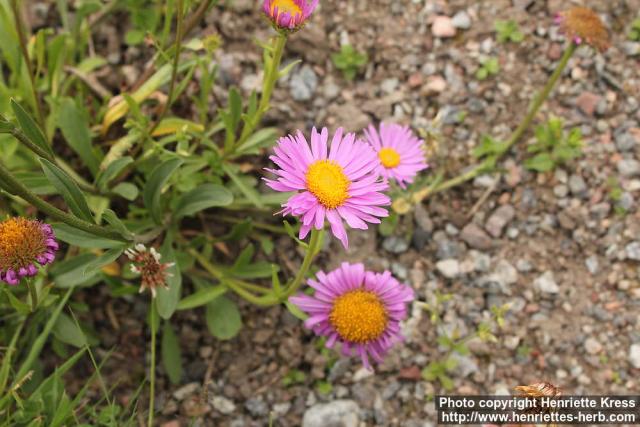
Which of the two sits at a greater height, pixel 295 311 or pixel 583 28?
pixel 583 28

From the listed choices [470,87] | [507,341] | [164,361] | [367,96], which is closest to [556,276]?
[507,341]

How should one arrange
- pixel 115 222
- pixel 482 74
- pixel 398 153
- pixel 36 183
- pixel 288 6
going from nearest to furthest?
pixel 115 222
pixel 288 6
pixel 36 183
pixel 398 153
pixel 482 74

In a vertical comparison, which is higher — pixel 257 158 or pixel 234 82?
pixel 234 82

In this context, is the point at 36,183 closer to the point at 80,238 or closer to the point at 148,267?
the point at 80,238

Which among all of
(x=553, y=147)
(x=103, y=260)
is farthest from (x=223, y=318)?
(x=553, y=147)

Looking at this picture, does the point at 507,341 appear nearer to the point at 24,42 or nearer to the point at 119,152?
A: the point at 119,152

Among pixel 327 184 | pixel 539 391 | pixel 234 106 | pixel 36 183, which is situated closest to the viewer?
pixel 539 391

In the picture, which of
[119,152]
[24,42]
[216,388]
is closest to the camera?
[24,42]

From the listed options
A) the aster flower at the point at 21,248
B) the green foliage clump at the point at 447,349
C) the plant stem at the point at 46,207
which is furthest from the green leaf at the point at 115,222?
the green foliage clump at the point at 447,349
